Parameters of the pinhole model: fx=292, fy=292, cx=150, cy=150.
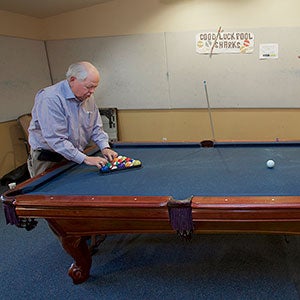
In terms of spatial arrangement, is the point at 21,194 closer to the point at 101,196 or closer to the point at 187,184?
the point at 101,196

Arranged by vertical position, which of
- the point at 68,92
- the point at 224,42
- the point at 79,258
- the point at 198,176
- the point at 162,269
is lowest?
the point at 162,269

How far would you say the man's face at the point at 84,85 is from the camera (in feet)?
6.31

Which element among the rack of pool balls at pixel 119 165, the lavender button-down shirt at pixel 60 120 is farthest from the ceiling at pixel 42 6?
the rack of pool balls at pixel 119 165

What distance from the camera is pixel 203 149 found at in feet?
7.50

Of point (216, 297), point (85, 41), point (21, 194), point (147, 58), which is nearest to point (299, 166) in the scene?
point (216, 297)

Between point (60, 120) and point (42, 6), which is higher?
point (42, 6)

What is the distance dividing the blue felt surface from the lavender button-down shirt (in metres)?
0.20

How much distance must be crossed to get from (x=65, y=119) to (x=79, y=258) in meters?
0.92

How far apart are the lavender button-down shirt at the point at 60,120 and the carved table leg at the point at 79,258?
20.8 inches

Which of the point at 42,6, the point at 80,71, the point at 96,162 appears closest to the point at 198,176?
the point at 96,162

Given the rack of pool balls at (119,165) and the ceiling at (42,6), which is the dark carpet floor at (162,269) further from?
the ceiling at (42,6)

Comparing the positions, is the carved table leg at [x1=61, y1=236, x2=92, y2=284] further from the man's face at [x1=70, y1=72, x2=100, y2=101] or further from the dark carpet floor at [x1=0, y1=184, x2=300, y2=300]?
the man's face at [x1=70, y1=72, x2=100, y2=101]

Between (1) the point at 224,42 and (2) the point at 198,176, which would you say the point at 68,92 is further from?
(1) the point at 224,42

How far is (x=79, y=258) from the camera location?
73.4 inches
